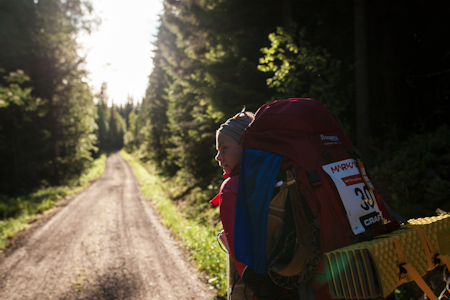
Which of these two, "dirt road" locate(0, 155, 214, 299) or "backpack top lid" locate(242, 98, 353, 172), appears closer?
"backpack top lid" locate(242, 98, 353, 172)

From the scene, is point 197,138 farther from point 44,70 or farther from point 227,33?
point 44,70

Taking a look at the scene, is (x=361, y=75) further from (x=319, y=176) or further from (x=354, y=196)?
(x=319, y=176)

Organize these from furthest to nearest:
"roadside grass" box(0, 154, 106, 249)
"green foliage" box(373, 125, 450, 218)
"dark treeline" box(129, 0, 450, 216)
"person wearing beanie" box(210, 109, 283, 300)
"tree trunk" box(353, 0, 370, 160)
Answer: "roadside grass" box(0, 154, 106, 249)
"tree trunk" box(353, 0, 370, 160)
"dark treeline" box(129, 0, 450, 216)
"green foliage" box(373, 125, 450, 218)
"person wearing beanie" box(210, 109, 283, 300)

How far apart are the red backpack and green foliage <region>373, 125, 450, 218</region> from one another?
151 inches

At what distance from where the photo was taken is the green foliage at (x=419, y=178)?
4648mm

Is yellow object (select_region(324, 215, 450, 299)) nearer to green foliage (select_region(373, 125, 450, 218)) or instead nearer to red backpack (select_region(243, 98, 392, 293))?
red backpack (select_region(243, 98, 392, 293))

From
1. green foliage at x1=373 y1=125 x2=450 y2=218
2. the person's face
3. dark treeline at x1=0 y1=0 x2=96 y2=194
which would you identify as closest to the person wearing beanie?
the person's face

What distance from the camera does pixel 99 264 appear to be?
19.8 ft

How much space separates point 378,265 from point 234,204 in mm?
821

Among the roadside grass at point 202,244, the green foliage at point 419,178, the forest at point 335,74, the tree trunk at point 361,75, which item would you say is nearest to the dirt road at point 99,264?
the roadside grass at point 202,244

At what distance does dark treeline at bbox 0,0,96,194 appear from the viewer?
14414 mm

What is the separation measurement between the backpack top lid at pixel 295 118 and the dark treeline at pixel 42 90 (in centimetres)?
1458

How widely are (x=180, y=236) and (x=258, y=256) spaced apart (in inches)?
274

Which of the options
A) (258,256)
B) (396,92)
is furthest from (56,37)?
(258,256)
